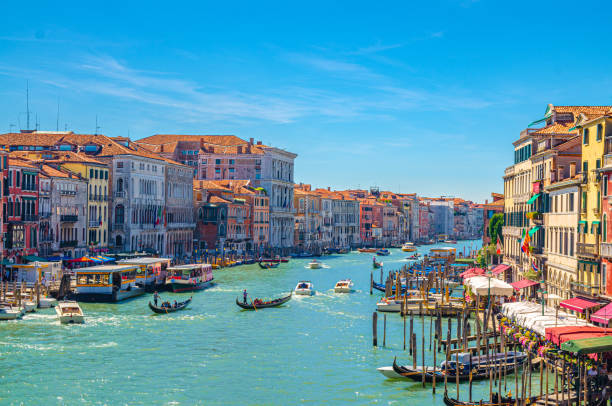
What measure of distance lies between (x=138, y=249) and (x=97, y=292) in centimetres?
2220

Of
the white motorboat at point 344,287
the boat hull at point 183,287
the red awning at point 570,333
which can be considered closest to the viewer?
the red awning at point 570,333

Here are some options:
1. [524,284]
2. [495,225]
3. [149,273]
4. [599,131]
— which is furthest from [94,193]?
[599,131]

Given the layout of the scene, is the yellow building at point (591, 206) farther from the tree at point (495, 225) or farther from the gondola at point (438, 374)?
the tree at point (495, 225)

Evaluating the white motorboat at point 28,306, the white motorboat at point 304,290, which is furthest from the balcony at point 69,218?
the white motorboat at point 304,290

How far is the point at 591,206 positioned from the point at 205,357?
1308 cm

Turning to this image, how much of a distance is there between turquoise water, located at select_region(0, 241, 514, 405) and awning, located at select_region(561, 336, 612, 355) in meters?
4.16

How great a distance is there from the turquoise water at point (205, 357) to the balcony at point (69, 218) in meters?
12.1

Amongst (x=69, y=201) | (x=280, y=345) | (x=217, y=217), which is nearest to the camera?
(x=280, y=345)

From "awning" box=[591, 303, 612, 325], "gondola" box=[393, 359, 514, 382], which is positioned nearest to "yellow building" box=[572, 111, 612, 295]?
"awning" box=[591, 303, 612, 325]

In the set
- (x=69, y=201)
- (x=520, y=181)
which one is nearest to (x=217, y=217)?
(x=69, y=201)

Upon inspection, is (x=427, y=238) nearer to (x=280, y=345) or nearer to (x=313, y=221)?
(x=313, y=221)

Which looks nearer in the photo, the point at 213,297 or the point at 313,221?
the point at 213,297

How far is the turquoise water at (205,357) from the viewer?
69.2 feet

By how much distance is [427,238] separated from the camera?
482ft
